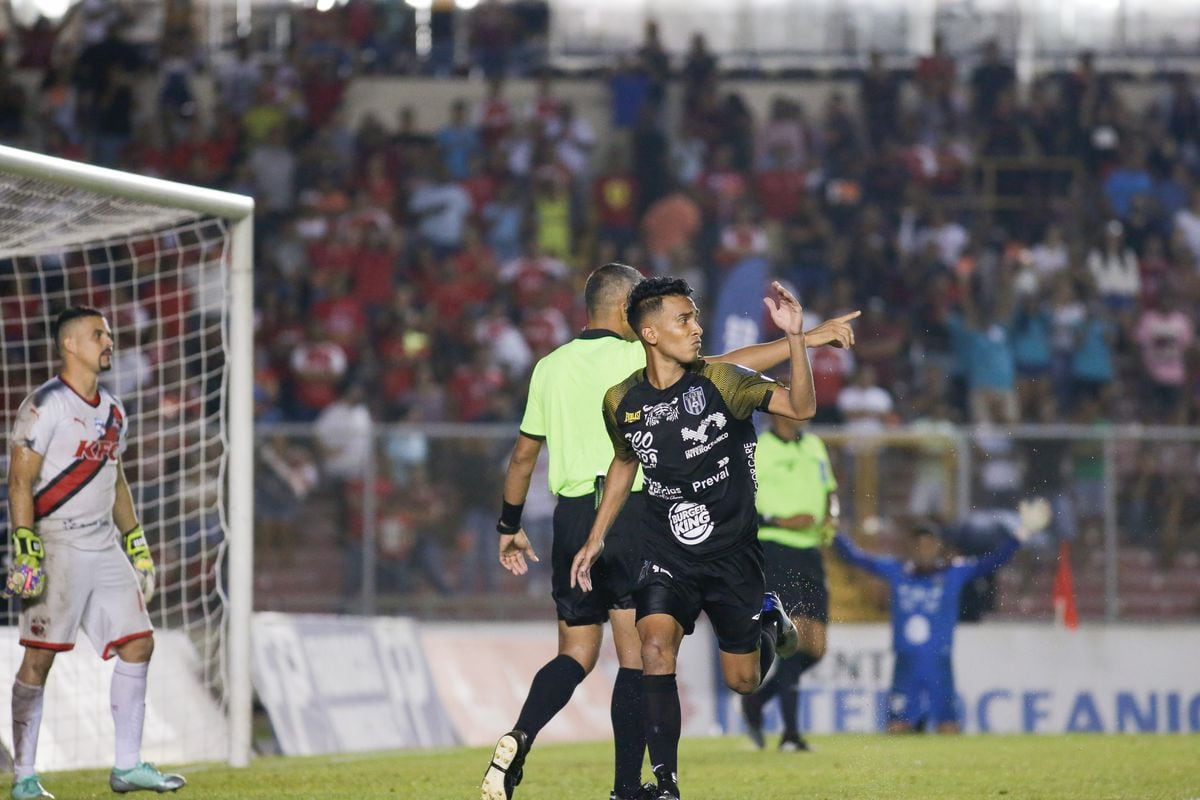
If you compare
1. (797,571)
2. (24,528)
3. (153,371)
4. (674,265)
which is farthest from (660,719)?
(674,265)

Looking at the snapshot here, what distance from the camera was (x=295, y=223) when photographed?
2027 cm

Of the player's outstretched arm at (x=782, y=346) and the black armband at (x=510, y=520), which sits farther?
the black armband at (x=510, y=520)

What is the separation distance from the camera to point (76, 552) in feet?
29.4

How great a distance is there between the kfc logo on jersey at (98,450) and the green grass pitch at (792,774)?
164cm

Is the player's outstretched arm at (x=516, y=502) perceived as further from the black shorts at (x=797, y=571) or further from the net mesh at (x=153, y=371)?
the black shorts at (x=797, y=571)

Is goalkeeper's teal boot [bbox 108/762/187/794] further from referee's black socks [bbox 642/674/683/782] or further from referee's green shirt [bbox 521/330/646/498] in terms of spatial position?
referee's black socks [bbox 642/674/683/782]

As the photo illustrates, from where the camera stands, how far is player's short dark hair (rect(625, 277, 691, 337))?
7398 millimetres

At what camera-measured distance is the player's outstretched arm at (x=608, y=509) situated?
7.50 metres

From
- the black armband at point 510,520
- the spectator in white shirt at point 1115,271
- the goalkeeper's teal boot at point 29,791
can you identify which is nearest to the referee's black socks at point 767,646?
the black armband at point 510,520

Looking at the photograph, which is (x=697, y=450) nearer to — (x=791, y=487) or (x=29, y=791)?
(x=29, y=791)

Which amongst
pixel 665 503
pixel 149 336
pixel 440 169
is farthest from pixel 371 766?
pixel 440 169

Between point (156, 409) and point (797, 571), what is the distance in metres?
5.39

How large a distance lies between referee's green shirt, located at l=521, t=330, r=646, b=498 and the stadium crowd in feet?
30.5

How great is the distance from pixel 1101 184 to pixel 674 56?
219 inches
